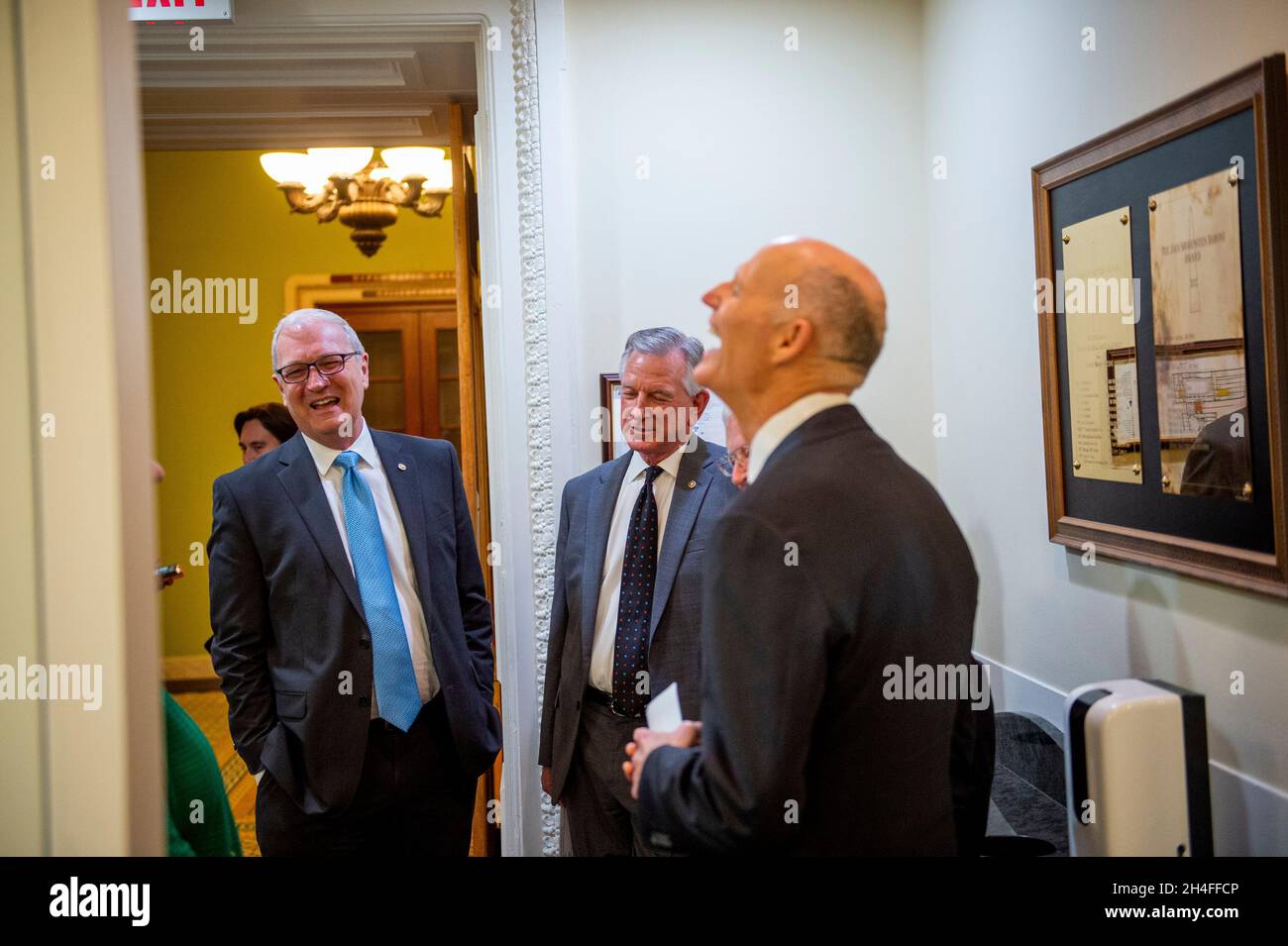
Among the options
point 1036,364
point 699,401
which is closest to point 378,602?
point 699,401

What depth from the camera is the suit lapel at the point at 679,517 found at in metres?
2.11

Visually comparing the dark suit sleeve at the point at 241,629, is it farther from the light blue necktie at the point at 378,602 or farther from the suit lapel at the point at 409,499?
the suit lapel at the point at 409,499

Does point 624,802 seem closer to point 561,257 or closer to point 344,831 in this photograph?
point 344,831

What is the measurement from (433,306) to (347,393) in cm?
474

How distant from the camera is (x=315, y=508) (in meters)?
2.24

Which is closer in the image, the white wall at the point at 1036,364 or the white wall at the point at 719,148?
the white wall at the point at 1036,364

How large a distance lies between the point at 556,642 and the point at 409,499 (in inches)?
18.0

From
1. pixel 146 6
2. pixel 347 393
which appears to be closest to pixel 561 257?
pixel 347 393

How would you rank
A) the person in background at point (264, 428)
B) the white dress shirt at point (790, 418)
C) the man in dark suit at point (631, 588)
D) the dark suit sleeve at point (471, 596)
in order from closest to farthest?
the white dress shirt at point (790, 418) → the man in dark suit at point (631, 588) → the dark suit sleeve at point (471, 596) → the person in background at point (264, 428)

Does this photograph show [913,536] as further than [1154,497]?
No

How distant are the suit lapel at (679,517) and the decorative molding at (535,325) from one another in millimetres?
826

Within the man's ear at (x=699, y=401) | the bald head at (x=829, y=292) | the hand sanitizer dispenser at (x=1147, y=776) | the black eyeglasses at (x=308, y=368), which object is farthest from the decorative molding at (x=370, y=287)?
the bald head at (x=829, y=292)

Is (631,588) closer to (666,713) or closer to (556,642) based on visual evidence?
(556,642)

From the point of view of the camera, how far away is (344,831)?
221 cm
